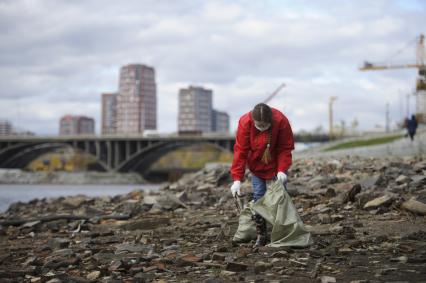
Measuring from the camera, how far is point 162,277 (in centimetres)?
679

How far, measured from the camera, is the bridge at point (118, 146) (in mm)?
89637

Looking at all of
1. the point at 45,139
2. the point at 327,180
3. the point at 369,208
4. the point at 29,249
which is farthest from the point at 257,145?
the point at 45,139

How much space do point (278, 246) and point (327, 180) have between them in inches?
363

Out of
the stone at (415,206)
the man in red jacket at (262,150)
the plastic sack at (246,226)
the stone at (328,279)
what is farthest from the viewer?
the stone at (415,206)

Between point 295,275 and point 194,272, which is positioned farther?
point 194,272

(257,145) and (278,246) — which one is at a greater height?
(257,145)

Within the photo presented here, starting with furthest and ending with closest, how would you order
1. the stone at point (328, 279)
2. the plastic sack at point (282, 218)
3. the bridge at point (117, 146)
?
1. the bridge at point (117, 146)
2. the plastic sack at point (282, 218)
3. the stone at point (328, 279)

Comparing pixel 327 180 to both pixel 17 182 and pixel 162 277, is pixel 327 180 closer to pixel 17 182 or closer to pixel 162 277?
pixel 162 277

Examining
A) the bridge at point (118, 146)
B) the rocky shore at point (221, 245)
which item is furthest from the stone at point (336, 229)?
the bridge at point (118, 146)

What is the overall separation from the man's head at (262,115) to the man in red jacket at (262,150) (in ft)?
0.04

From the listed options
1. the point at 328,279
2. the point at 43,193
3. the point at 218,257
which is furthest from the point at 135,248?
the point at 43,193

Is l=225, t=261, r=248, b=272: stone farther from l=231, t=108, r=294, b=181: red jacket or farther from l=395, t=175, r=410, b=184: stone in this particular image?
l=395, t=175, r=410, b=184: stone

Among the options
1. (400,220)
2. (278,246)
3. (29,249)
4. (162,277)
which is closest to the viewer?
(162,277)

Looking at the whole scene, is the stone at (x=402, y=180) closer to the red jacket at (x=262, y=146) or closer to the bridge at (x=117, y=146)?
the red jacket at (x=262, y=146)
